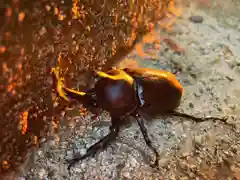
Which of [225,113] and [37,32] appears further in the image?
[225,113]

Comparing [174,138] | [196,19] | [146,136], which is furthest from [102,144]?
[196,19]

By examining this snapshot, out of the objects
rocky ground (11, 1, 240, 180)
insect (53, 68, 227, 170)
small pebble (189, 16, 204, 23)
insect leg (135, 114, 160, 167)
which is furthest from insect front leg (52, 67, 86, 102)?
small pebble (189, 16, 204, 23)

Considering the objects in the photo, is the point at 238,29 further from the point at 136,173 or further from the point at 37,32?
the point at 37,32

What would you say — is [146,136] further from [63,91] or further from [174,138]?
[63,91]

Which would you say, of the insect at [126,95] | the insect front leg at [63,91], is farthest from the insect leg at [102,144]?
the insect front leg at [63,91]

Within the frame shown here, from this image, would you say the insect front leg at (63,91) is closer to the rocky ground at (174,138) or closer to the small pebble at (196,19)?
the rocky ground at (174,138)

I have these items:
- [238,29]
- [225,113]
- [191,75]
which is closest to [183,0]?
[238,29]

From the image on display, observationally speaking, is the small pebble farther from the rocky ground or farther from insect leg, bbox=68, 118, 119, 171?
insect leg, bbox=68, 118, 119, 171
